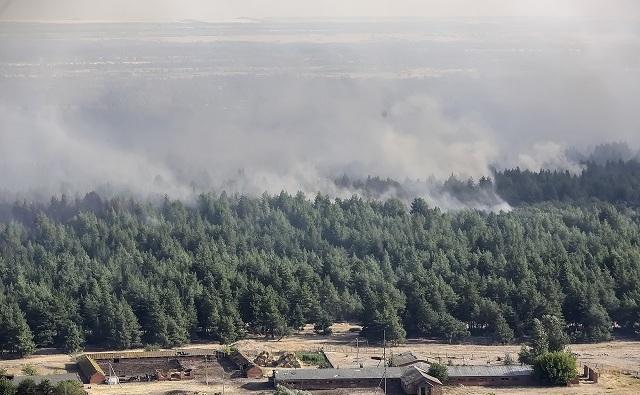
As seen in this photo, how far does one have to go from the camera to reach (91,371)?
60812mm

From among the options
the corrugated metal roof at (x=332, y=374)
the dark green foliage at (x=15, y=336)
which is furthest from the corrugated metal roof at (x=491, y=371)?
the dark green foliage at (x=15, y=336)

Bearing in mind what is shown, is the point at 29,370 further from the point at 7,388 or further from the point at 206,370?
the point at 206,370

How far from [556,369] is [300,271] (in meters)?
A: 15.9

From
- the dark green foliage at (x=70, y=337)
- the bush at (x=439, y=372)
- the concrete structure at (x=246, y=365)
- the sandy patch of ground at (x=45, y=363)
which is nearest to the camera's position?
the bush at (x=439, y=372)

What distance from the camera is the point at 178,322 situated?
67250mm

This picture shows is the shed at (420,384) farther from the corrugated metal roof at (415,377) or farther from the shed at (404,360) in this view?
the shed at (404,360)

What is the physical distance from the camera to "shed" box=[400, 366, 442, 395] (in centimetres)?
5788

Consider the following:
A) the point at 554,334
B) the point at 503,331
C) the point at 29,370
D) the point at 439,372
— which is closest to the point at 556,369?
the point at 554,334

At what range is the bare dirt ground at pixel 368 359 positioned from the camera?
193 feet

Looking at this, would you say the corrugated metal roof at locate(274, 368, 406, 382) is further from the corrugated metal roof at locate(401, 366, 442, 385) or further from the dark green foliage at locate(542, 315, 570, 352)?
the dark green foliage at locate(542, 315, 570, 352)

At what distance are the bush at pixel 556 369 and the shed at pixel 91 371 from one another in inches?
570

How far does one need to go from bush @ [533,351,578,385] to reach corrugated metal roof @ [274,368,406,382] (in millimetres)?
4522

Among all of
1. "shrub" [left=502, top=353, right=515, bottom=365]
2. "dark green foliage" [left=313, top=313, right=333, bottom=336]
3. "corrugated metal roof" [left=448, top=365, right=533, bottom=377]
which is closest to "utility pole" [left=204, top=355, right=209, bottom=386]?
"dark green foliage" [left=313, top=313, right=333, bottom=336]

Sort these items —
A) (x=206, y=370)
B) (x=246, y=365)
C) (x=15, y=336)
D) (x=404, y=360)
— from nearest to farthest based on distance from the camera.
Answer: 1. (x=404, y=360)
2. (x=246, y=365)
3. (x=206, y=370)
4. (x=15, y=336)
